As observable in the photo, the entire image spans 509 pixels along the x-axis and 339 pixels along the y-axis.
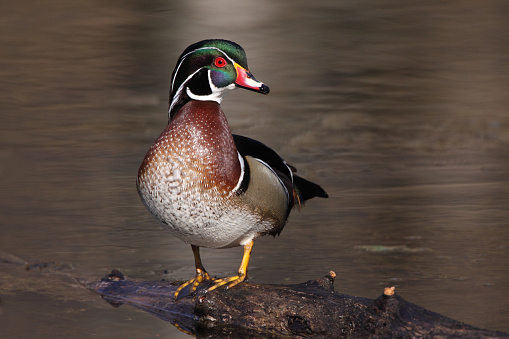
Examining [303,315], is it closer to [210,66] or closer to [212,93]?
[212,93]

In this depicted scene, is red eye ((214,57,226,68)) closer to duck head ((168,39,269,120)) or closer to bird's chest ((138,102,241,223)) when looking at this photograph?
duck head ((168,39,269,120))

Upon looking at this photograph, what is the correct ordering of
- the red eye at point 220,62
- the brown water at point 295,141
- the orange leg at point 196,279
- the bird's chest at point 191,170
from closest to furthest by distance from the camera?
the bird's chest at point 191,170 < the red eye at point 220,62 < the orange leg at point 196,279 < the brown water at point 295,141

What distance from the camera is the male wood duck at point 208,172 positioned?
4031 millimetres

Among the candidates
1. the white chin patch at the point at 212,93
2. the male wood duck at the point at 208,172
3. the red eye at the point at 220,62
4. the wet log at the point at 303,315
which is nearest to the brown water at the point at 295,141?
the wet log at the point at 303,315

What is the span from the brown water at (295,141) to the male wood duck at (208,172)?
1.85 ft

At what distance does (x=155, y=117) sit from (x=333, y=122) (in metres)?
2.09

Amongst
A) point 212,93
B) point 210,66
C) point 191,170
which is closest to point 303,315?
point 191,170

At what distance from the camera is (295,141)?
883 cm

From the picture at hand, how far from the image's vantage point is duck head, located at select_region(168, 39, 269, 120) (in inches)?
166

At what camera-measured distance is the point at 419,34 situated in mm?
14547

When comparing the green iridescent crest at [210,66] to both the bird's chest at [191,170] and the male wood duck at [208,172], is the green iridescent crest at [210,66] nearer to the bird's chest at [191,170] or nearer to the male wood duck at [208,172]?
the male wood duck at [208,172]

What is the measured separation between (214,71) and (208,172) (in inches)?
20.8

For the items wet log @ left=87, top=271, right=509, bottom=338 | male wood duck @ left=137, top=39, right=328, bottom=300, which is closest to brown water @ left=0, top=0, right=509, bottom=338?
wet log @ left=87, top=271, right=509, bottom=338

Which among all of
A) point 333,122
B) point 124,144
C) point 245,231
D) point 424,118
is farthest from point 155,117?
point 245,231
